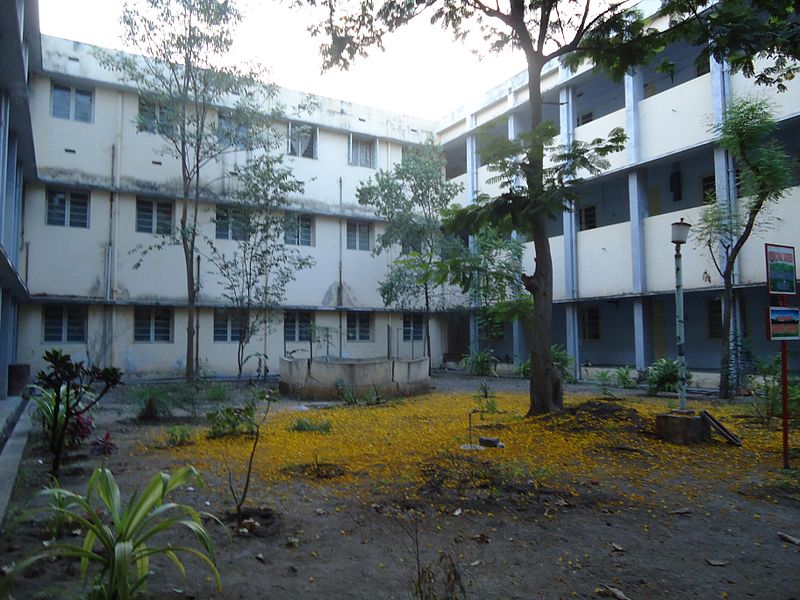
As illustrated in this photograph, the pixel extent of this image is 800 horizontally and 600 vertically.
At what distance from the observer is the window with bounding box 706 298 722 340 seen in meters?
17.5

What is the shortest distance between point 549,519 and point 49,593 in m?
3.52

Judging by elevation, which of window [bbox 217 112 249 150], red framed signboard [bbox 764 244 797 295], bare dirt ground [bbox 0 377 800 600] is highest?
window [bbox 217 112 249 150]

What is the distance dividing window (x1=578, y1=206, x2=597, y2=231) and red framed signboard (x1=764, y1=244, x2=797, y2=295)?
49.2 feet

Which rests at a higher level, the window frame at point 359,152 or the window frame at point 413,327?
the window frame at point 359,152

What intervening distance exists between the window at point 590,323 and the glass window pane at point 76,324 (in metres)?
17.2

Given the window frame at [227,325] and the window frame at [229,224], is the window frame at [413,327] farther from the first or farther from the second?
the window frame at [229,224]

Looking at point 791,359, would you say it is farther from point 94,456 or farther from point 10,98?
point 10,98

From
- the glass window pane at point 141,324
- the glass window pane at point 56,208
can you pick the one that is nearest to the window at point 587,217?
the glass window pane at point 141,324

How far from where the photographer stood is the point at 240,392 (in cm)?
1583

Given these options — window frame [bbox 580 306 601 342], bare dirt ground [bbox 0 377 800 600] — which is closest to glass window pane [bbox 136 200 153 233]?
bare dirt ground [bbox 0 377 800 600]

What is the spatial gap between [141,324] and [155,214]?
373 cm

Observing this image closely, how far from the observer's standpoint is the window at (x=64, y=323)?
17.7 m

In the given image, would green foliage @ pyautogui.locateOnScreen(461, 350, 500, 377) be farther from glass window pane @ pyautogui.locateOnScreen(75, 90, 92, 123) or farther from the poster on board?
the poster on board

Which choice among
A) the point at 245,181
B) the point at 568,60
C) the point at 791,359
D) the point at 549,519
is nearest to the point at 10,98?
the point at 245,181
